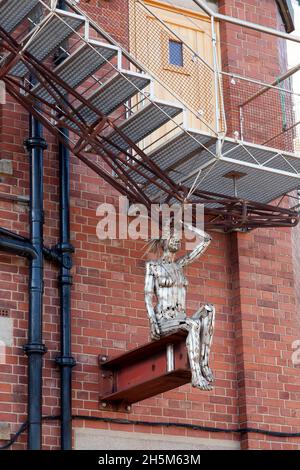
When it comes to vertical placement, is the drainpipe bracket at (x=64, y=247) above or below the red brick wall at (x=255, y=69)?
below

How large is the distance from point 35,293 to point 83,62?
3.02 meters

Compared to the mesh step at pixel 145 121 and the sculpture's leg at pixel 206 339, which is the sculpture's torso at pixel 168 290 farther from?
the mesh step at pixel 145 121

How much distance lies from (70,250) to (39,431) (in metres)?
2.55

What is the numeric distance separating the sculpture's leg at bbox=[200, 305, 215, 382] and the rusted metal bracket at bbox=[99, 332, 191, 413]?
7.9 inches

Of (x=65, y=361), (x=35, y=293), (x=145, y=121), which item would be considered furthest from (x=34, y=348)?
(x=145, y=121)

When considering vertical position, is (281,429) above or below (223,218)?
below

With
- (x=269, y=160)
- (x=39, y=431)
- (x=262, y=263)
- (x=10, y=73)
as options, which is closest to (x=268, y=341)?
(x=262, y=263)

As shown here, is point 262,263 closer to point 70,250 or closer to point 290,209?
point 290,209

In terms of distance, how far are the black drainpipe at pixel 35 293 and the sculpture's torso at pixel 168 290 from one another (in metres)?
1.61

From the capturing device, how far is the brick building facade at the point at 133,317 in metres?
16.0

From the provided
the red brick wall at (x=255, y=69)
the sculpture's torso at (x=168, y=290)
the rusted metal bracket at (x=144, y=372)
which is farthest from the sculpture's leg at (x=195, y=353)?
the red brick wall at (x=255, y=69)

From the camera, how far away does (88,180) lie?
17.2m

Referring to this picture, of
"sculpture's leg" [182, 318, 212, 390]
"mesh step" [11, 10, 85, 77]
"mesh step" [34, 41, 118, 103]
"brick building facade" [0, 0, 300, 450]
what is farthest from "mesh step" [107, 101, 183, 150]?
"sculpture's leg" [182, 318, 212, 390]

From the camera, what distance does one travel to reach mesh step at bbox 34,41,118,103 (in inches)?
593
